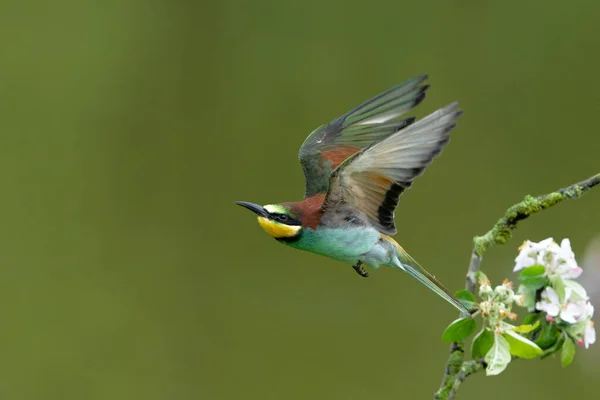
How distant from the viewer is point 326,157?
0.89 meters

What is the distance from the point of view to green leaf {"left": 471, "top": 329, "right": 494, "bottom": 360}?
581 millimetres

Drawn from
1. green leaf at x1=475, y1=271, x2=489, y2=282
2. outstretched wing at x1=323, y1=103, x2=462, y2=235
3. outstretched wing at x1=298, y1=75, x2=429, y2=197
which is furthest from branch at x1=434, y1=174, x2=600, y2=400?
outstretched wing at x1=298, y1=75, x2=429, y2=197

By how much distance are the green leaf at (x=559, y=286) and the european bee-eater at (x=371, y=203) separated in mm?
83

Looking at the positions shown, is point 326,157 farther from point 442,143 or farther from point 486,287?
point 486,287

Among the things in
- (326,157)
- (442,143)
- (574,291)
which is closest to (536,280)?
(574,291)

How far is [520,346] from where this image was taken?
22.0 inches

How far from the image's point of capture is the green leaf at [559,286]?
0.58m

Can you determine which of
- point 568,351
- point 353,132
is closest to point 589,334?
point 568,351

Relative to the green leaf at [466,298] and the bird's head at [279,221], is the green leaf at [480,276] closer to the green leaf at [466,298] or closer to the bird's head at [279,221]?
the green leaf at [466,298]

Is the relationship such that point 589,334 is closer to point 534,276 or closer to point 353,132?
point 534,276

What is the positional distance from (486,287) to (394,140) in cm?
18

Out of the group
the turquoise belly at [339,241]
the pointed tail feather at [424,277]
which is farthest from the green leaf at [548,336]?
the turquoise belly at [339,241]

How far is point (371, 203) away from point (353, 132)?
7.5 inches

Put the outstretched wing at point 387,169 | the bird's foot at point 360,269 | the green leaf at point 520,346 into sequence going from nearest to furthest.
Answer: the green leaf at point 520,346, the outstretched wing at point 387,169, the bird's foot at point 360,269
